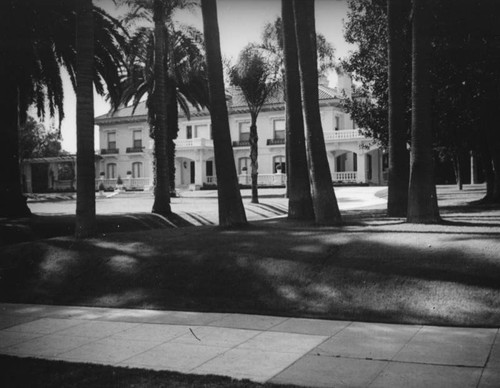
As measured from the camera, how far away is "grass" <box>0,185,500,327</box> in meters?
7.74

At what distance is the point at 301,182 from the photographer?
1582 cm

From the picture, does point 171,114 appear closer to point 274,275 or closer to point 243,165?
point 243,165

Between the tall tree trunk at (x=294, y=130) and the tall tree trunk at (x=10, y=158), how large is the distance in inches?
369

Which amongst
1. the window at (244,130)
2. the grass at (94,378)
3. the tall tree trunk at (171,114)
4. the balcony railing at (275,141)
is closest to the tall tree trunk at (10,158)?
the grass at (94,378)

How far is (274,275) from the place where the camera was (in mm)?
9203

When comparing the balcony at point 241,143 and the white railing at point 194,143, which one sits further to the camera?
the white railing at point 194,143

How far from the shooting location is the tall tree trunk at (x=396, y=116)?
51.3 ft

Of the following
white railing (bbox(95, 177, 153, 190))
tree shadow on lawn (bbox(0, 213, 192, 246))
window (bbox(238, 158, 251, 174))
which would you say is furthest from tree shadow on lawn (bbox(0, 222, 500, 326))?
white railing (bbox(95, 177, 153, 190))

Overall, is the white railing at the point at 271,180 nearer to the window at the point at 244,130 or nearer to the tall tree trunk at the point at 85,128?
the window at the point at 244,130

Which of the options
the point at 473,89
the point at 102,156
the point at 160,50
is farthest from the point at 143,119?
the point at 473,89

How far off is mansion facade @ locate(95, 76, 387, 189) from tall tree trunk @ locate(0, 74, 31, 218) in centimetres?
2931

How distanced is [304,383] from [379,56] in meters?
18.2

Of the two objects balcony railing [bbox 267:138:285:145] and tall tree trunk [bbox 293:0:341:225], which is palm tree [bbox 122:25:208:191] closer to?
tall tree trunk [bbox 293:0:341:225]

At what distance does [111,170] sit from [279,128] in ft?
70.3
